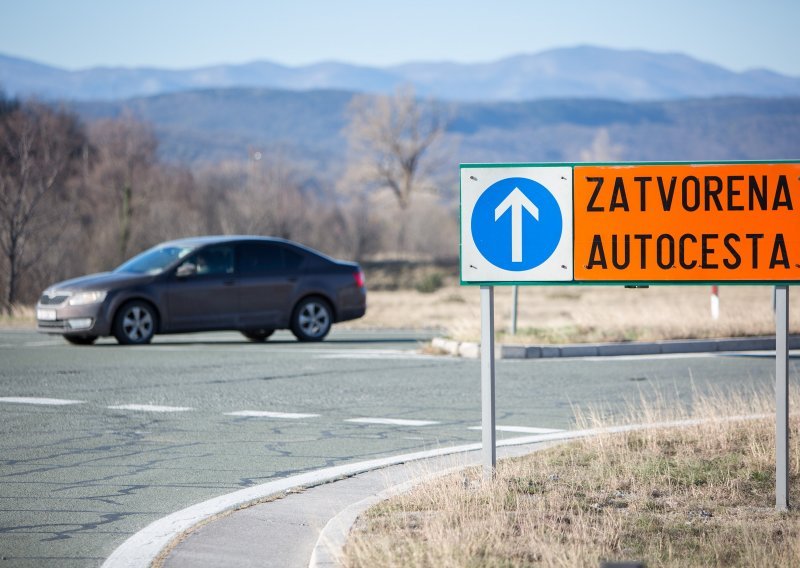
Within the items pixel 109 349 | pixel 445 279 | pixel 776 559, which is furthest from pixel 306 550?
pixel 445 279

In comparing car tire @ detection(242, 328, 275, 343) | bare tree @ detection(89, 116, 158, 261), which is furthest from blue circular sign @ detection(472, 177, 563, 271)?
bare tree @ detection(89, 116, 158, 261)

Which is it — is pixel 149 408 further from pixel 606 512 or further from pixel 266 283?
pixel 266 283

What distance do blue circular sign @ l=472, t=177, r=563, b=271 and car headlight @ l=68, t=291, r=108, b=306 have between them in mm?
11688

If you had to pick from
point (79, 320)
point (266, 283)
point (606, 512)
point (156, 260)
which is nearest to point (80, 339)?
point (79, 320)

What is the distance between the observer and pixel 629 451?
841cm

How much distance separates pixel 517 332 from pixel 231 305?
4.64 meters

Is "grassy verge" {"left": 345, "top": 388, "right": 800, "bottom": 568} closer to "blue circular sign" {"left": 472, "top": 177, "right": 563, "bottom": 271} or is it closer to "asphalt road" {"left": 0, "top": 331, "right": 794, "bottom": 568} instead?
"blue circular sign" {"left": 472, "top": 177, "right": 563, "bottom": 271}

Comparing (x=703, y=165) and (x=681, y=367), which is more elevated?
(x=703, y=165)

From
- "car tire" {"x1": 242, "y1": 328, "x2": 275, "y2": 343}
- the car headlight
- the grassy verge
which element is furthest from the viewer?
"car tire" {"x1": 242, "y1": 328, "x2": 275, "y2": 343}

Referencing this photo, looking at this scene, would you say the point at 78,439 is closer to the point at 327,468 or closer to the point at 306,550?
the point at 327,468

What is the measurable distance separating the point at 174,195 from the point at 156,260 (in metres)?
52.3

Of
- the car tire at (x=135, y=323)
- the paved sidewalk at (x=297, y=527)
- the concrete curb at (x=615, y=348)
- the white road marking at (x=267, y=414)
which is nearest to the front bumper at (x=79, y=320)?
the car tire at (x=135, y=323)

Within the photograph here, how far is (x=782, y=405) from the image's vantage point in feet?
22.8

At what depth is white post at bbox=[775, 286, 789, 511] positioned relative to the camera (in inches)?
267
